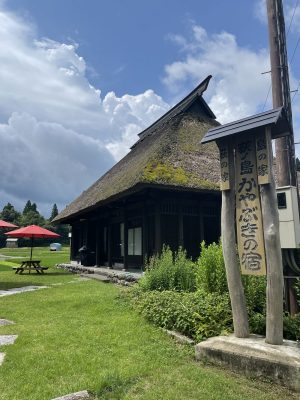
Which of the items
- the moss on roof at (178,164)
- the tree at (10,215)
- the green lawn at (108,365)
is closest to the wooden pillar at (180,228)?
the moss on roof at (178,164)

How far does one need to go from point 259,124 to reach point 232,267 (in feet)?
6.39

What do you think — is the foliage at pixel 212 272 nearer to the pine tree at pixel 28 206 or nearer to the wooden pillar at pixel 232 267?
the wooden pillar at pixel 232 267

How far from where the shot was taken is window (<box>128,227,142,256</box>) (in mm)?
13453

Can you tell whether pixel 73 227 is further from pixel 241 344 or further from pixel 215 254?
pixel 241 344

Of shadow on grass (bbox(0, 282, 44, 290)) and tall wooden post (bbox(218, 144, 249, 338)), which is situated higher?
tall wooden post (bbox(218, 144, 249, 338))

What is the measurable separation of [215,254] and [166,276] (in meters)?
1.90

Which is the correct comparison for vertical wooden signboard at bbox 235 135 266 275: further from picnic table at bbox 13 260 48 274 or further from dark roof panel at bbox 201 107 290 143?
picnic table at bbox 13 260 48 274

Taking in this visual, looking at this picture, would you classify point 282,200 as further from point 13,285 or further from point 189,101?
point 189,101

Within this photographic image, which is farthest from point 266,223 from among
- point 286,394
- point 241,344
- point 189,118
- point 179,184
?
point 189,118

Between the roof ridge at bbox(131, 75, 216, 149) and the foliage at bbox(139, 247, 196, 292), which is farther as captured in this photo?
the roof ridge at bbox(131, 75, 216, 149)

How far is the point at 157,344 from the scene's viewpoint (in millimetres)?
4863

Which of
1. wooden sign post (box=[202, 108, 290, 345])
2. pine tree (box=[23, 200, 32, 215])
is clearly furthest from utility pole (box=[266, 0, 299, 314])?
pine tree (box=[23, 200, 32, 215])

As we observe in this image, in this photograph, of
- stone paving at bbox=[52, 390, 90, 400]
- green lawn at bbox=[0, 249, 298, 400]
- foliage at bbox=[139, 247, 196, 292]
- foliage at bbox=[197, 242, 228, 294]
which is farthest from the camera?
foliage at bbox=[139, 247, 196, 292]

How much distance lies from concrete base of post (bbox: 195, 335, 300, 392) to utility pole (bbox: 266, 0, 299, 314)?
3.01m
